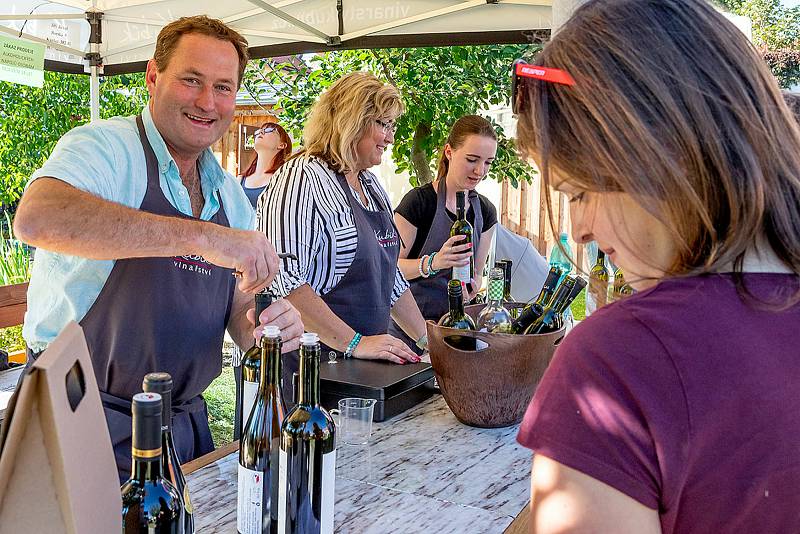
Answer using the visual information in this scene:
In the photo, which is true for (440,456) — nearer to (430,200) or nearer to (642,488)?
(642,488)

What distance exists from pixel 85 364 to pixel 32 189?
103 centimetres

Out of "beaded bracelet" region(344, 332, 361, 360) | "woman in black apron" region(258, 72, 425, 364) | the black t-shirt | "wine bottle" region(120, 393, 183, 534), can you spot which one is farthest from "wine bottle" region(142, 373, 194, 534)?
the black t-shirt

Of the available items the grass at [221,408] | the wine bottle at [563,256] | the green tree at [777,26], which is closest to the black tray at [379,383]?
the wine bottle at [563,256]

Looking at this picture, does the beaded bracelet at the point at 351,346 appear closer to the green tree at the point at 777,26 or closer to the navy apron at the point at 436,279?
the navy apron at the point at 436,279

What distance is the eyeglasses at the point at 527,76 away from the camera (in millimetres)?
760

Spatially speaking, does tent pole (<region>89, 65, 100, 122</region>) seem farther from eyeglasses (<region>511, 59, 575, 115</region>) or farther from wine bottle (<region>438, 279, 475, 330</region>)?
eyeglasses (<region>511, 59, 575, 115</region>)

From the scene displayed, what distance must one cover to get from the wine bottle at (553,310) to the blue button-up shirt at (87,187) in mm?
958

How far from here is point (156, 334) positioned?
180 cm

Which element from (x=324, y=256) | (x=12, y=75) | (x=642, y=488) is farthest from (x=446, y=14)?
(x=642, y=488)

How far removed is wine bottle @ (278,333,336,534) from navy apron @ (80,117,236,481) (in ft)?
2.51

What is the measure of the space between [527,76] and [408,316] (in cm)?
228

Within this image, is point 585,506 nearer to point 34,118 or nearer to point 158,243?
point 158,243

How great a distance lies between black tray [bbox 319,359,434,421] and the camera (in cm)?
183

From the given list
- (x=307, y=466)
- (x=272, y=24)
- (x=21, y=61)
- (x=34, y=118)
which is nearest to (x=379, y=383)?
(x=307, y=466)
